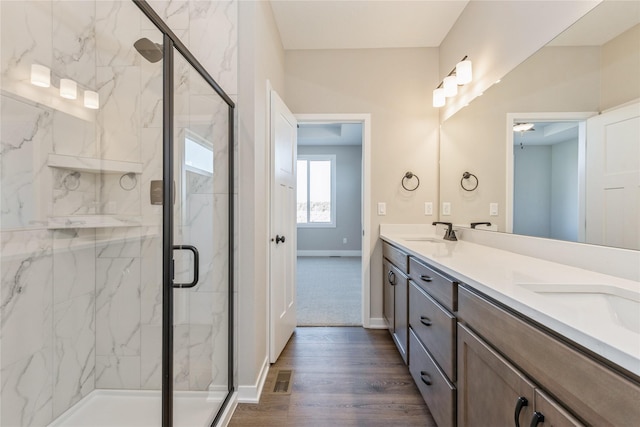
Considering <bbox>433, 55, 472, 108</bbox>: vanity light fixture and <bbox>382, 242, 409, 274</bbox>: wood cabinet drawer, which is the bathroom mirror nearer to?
<bbox>433, 55, 472, 108</bbox>: vanity light fixture

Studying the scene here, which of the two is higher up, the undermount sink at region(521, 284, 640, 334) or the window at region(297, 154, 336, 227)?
the window at region(297, 154, 336, 227)

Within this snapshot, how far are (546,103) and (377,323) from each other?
2.21m

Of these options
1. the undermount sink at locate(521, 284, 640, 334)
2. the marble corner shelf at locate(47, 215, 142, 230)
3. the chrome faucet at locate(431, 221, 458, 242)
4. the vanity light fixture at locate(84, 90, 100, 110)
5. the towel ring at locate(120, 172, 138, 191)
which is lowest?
the undermount sink at locate(521, 284, 640, 334)

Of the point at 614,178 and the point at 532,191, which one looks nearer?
the point at 614,178

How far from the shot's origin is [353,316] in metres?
3.05

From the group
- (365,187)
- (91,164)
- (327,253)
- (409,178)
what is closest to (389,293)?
(365,187)

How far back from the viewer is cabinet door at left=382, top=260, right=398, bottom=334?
2.34 metres

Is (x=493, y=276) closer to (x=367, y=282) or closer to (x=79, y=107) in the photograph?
(x=367, y=282)

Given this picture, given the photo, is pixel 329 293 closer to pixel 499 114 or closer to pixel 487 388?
pixel 499 114

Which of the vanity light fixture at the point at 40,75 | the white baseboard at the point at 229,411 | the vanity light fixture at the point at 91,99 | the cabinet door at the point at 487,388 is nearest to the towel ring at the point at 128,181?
the vanity light fixture at the point at 91,99

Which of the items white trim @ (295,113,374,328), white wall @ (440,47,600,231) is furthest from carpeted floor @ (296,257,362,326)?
white wall @ (440,47,600,231)

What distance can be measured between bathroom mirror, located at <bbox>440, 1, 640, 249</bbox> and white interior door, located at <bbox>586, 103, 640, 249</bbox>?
0.01 meters

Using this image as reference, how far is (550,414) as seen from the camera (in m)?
0.68

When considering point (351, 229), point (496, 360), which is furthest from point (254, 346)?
point (351, 229)
